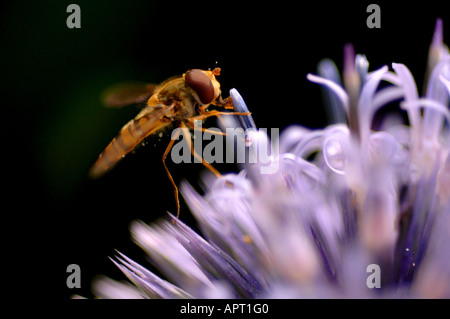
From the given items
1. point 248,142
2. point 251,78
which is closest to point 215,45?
point 251,78

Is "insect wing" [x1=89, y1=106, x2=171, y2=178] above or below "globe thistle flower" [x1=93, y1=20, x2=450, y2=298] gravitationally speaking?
above

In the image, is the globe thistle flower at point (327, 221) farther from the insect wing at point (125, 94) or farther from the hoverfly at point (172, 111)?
the insect wing at point (125, 94)

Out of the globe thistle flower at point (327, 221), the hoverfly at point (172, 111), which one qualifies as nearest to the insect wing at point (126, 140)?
the hoverfly at point (172, 111)

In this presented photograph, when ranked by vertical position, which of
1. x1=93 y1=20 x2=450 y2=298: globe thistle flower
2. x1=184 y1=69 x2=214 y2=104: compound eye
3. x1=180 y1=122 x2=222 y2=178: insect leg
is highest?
x1=184 y1=69 x2=214 y2=104: compound eye

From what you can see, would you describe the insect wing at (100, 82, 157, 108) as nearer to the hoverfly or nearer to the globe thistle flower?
the hoverfly

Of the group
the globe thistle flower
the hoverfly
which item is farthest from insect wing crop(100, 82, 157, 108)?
the globe thistle flower

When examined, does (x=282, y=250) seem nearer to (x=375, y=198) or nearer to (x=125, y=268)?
(x=375, y=198)

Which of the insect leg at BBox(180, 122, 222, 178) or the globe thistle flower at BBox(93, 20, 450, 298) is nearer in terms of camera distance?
the globe thistle flower at BBox(93, 20, 450, 298)
